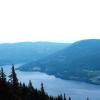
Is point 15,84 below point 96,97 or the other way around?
the other way around

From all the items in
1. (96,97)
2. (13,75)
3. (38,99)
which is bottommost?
(96,97)

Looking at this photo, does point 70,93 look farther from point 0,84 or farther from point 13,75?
point 0,84

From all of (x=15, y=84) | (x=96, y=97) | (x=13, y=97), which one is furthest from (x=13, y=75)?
(x=96, y=97)

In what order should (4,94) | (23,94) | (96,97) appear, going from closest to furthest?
1. (4,94)
2. (23,94)
3. (96,97)

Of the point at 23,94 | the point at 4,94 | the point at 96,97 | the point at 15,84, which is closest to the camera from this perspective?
the point at 4,94

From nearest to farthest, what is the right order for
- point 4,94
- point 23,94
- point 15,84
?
point 4,94, point 23,94, point 15,84

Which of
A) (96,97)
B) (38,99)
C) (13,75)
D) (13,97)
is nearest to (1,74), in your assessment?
(13,75)

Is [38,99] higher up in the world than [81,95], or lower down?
higher up

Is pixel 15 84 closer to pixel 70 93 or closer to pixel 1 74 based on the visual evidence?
pixel 1 74

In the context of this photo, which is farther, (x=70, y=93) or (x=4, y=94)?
(x=70, y=93)
